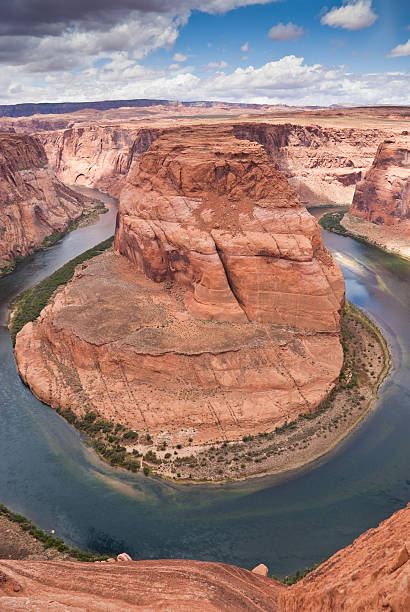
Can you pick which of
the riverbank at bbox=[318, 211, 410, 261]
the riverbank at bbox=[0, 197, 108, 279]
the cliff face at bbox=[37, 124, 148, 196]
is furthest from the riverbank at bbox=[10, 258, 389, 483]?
the cliff face at bbox=[37, 124, 148, 196]

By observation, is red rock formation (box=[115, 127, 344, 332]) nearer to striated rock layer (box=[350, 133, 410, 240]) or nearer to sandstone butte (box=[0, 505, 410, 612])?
sandstone butte (box=[0, 505, 410, 612])

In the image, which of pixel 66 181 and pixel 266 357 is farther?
pixel 66 181

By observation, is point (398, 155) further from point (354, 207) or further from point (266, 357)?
point (266, 357)

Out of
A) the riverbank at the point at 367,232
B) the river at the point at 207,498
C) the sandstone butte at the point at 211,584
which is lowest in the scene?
the river at the point at 207,498

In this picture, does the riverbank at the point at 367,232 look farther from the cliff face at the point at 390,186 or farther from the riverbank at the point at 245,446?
the riverbank at the point at 245,446

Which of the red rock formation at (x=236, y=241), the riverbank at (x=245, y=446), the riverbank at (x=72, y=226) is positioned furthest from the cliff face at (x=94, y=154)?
the riverbank at (x=245, y=446)

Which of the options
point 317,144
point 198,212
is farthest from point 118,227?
point 317,144

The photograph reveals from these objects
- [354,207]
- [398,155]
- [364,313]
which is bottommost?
[364,313]
